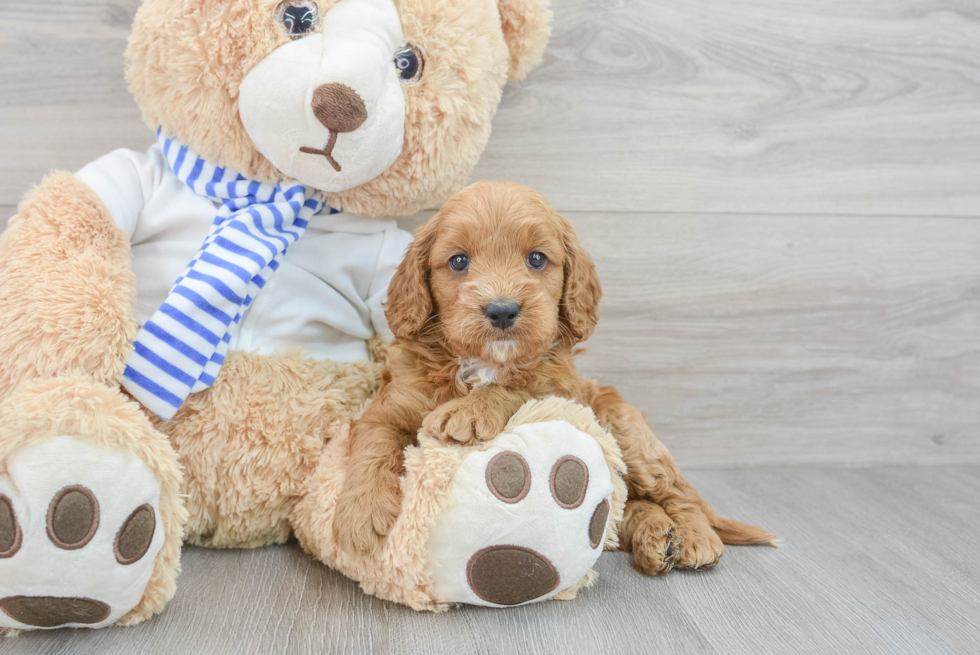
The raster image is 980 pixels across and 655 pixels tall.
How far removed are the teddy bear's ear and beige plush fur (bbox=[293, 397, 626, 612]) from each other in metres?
0.75

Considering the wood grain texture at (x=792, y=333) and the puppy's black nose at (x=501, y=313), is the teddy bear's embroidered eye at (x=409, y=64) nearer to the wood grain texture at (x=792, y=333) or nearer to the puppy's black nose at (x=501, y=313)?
the puppy's black nose at (x=501, y=313)

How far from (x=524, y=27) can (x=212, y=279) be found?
792 mm

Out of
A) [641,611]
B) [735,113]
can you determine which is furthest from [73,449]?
[735,113]

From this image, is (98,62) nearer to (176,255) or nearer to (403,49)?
(176,255)

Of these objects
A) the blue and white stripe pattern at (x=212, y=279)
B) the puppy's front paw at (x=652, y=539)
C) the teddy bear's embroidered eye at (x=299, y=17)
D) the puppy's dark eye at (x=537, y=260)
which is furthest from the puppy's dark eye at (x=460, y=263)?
the puppy's front paw at (x=652, y=539)

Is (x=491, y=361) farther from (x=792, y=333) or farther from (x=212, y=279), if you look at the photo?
(x=792, y=333)

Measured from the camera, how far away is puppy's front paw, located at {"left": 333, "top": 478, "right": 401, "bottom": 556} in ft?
3.56

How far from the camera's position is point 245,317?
1343 mm

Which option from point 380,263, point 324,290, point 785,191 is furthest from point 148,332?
point 785,191

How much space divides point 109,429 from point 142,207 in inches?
21.5

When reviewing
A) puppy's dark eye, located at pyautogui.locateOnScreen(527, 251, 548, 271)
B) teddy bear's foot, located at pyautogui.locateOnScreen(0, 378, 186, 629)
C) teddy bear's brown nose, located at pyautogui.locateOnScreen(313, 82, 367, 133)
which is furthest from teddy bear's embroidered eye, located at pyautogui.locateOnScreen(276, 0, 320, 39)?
teddy bear's foot, located at pyautogui.locateOnScreen(0, 378, 186, 629)

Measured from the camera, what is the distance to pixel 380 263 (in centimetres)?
146

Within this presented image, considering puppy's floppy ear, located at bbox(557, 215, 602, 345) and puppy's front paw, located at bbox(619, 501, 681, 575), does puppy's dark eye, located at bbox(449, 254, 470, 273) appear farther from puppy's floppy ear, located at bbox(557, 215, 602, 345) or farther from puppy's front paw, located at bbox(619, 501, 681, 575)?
puppy's front paw, located at bbox(619, 501, 681, 575)

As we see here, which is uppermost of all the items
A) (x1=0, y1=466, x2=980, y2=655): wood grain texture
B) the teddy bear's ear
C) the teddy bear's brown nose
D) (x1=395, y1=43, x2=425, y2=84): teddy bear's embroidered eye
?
the teddy bear's ear
